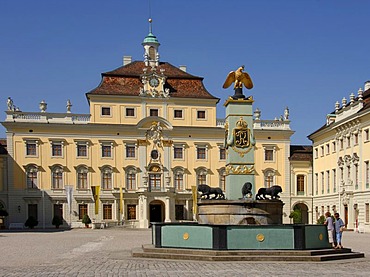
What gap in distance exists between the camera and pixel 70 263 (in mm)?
18406

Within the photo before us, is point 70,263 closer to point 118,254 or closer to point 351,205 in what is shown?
point 118,254

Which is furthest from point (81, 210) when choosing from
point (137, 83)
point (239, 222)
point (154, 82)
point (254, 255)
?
point (254, 255)

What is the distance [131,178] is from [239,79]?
36716 mm

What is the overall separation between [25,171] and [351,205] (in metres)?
28.1

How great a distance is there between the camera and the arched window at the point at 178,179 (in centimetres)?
5947

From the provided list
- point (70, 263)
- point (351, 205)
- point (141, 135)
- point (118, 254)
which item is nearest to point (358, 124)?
point (351, 205)

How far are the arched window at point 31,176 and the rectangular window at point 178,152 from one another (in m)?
12.6

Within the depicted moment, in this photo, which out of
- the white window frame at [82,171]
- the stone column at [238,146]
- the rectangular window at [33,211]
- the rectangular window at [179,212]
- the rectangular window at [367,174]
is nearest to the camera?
the stone column at [238,146]

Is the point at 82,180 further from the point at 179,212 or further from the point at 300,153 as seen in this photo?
the point at 300,153

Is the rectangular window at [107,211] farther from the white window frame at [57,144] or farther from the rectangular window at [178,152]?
the rectangular window at [178,152]

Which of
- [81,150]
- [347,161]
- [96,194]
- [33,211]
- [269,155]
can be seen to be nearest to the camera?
[347,161]

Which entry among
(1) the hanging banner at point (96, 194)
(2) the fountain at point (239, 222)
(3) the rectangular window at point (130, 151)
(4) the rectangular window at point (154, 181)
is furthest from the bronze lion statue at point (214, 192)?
(3) the rectangular window at point (130, 151)

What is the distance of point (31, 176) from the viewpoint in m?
57.3

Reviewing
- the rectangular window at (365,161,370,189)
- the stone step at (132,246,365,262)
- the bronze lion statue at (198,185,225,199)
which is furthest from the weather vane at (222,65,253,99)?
the rectangular window at (365,161,370,189)
